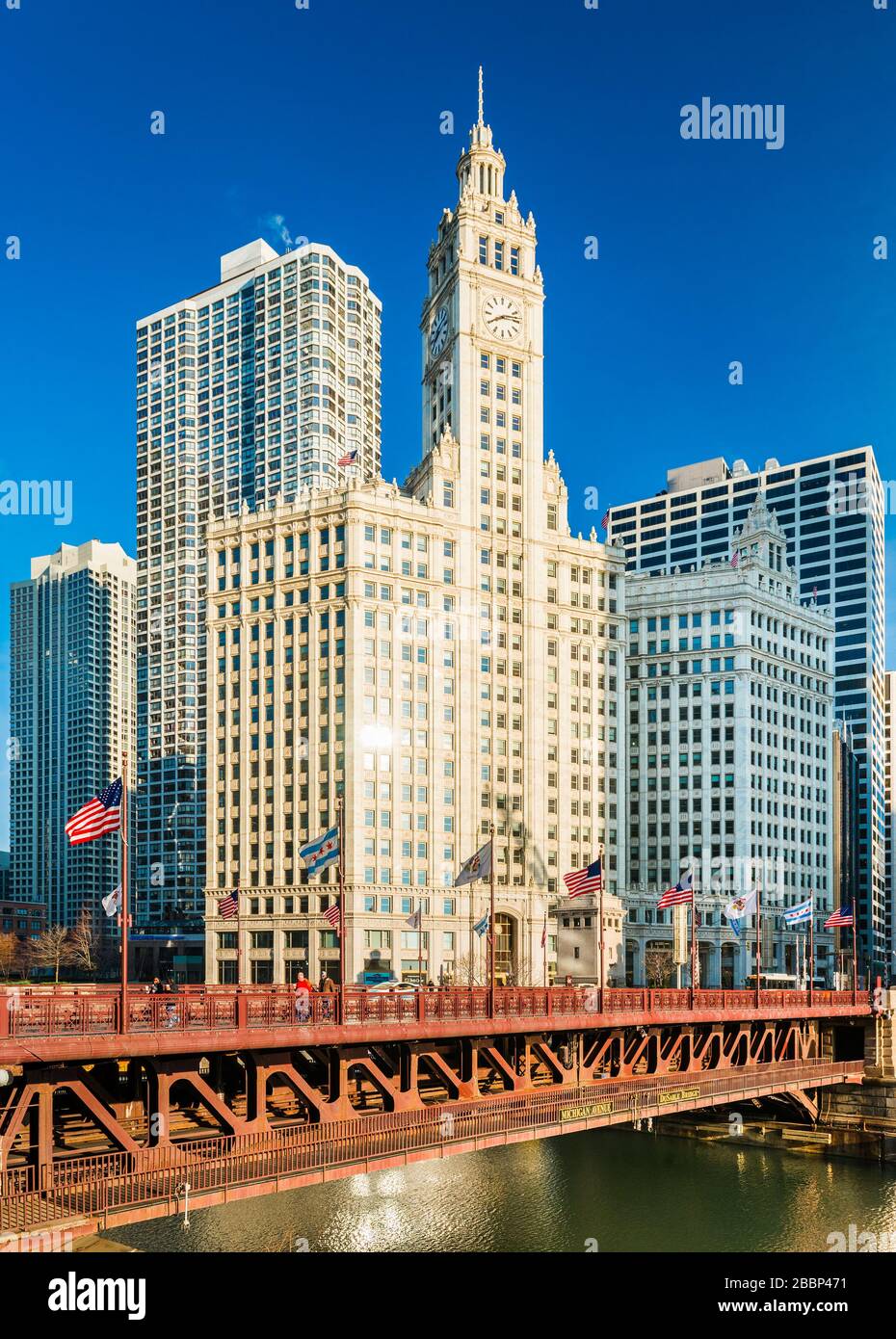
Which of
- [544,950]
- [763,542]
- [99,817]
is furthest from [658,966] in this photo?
[99,817]

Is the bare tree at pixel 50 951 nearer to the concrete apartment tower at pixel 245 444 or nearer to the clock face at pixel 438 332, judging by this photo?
the concrete apartment tower at pixel 245 444

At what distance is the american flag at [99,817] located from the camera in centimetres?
3161

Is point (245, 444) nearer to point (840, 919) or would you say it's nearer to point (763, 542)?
point (763, 542)

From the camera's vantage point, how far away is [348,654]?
119062mm

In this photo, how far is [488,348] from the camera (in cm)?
13288

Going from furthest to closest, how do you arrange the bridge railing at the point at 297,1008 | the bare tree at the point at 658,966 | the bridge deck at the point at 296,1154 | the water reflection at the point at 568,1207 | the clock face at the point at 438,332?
the clock face at the point at 438,332, the bare tree at the point at 658,966, the water reflection at the point at 568,1207, the bridge railing at the point at 297,1008, the bridge deck at the point at 296,1154

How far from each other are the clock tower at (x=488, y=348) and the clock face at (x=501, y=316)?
0.34 ft

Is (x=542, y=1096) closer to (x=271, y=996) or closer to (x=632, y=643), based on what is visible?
(x=271, y=996)

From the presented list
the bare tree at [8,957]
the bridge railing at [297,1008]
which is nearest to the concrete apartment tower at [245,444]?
the bare tree at [8,957]

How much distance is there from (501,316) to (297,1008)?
111 metres

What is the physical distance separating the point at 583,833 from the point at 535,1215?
7957cm

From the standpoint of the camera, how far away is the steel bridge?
2833 cm
